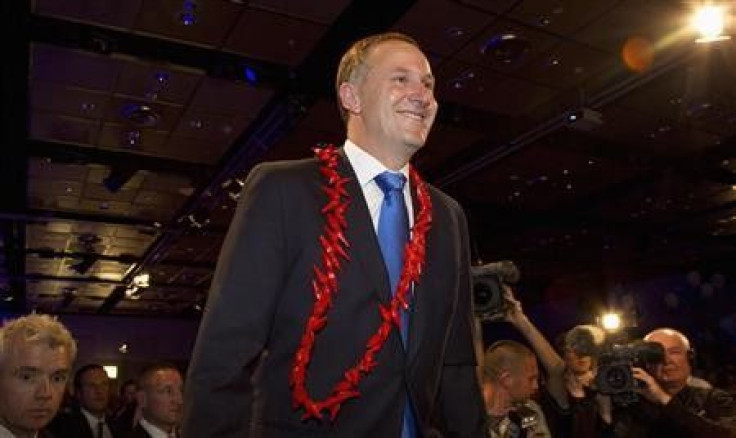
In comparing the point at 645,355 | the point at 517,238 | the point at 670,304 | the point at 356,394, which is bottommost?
the point at 356,394

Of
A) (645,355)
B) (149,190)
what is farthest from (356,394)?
(149,190)

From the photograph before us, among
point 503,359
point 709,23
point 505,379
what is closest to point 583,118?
point 709,23

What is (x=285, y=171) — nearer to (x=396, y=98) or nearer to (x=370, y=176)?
(x=370, y=176)

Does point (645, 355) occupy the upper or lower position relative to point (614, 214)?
lower

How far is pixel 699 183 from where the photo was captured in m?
11.0

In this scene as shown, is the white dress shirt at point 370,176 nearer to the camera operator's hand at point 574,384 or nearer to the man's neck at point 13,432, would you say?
the man's neck at point 13,432

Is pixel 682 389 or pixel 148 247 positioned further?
pixel 148 247

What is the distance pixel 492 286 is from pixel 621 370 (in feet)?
3.73

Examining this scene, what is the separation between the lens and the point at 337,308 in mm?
1333

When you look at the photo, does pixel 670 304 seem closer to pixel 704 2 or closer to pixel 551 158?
pixel 551 158

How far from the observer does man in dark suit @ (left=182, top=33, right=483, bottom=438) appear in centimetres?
126

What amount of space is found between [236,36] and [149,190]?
4920 millimetres

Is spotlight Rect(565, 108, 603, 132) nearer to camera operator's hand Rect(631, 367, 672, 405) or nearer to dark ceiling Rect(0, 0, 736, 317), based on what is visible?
dark ceiling Rect(0, 0, 736, 317)

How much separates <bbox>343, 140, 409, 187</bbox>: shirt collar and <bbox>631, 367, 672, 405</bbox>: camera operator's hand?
2.35 meters
